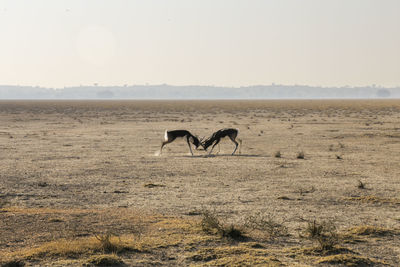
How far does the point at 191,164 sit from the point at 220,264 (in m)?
11.2

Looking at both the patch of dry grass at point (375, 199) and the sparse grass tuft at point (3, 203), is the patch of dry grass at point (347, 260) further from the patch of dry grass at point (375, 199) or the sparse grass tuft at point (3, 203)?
the sparse grass tuft at point (3, 203)

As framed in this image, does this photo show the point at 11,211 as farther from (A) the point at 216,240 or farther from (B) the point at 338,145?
(B) the point at 338,145

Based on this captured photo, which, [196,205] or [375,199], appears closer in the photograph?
[196,205]

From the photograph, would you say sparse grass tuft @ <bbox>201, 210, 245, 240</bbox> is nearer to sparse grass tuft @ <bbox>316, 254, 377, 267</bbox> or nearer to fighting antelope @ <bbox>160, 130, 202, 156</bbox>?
sparse grass tuft @ <bbox>316, 254, 377, 267</bbox>

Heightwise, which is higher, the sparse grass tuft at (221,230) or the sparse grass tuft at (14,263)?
the sparse grass tuft at (221,230)

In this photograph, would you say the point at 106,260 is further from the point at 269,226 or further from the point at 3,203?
the point at 3,203

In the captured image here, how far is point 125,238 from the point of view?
8828 millimetres

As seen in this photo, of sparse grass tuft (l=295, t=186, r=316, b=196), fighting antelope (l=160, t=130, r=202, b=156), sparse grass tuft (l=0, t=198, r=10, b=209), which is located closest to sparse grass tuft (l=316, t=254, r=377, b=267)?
sparse grass tuft (l=295, t=186, r=316, b=196)

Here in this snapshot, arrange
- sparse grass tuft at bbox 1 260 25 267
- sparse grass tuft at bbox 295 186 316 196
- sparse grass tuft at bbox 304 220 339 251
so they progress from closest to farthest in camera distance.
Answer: sparse grass tuft at bbox 1 260 25 267, sparse grass tuft at bbox 304 220 339 251, sparse grass tuft at bbox 295 186 316 196

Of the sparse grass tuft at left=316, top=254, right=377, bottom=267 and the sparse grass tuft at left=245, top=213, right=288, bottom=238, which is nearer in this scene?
the sparse grass tuft at left=316, top=254, right=377, bottom=267

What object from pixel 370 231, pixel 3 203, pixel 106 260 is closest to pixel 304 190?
pixel 370 231

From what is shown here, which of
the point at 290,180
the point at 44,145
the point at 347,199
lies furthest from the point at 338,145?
the point at 44,145

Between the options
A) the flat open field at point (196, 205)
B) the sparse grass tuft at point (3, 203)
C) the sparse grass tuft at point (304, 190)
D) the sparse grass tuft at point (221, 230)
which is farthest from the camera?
the sparse grass tuft at point (304, 190)

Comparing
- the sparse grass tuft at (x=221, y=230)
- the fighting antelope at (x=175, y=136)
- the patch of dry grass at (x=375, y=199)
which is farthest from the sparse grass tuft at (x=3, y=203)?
the fighting antelope at (x=175, y=136)
